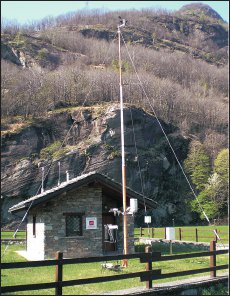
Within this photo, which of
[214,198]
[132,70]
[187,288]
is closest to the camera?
[187,288]

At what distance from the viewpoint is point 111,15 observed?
453ft

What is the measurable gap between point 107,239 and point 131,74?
48787 millimetres

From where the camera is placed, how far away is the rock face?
5153cm

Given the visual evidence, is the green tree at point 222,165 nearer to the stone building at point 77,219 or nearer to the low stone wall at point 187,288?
the stone building at point 77,219

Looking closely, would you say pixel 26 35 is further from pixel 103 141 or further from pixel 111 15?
pixel 103 141

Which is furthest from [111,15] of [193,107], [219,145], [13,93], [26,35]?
[13,93]

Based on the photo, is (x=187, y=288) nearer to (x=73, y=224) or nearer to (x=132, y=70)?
(x=73, y=224)

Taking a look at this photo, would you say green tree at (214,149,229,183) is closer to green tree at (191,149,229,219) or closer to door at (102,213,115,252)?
green tree at (191,149,229,219)

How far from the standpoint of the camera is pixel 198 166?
60125mm

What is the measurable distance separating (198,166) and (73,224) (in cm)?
4305

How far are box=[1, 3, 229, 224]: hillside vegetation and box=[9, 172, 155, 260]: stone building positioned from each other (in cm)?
477

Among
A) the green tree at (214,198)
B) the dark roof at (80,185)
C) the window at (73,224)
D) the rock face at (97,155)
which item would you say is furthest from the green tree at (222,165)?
the window at (73,224)

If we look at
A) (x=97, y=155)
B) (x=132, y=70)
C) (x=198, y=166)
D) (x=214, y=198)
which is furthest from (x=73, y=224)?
(x=132, y=70)

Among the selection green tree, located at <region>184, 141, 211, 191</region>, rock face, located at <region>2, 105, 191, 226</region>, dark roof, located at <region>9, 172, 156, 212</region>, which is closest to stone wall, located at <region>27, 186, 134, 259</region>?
dark roof, located at <region>9, 172, 156, 212</region>
